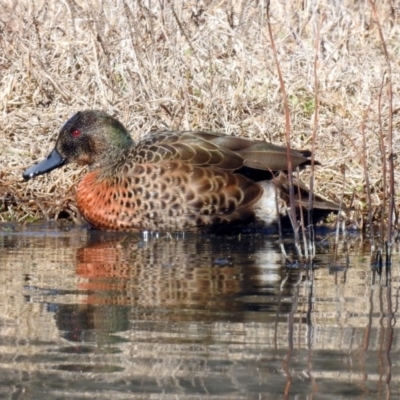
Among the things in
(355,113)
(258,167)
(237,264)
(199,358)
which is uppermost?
(355,113)

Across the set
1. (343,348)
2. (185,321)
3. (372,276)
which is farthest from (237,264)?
(343,348)

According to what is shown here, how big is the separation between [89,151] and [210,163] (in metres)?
1.10

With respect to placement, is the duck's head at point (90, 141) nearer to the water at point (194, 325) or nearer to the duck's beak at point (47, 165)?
the duck's beak at point (47, 165)

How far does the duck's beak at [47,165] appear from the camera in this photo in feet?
27.3

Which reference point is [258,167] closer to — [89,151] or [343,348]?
[89,151]

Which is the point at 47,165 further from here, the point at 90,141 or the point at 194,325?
the point at 194,325

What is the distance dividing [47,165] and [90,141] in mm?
345

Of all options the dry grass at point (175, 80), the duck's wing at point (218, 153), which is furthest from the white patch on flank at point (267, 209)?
the dry grass at point (175, 80)

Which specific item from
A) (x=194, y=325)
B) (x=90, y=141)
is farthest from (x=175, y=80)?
(x=194, y=325)

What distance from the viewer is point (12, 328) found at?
4.65m

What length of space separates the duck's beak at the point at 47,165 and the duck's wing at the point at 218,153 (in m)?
0.73

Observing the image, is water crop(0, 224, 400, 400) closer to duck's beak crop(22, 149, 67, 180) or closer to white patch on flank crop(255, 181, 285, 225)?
white patch on flank crop(255, 181, 285, 225)

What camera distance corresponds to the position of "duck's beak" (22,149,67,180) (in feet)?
27.3

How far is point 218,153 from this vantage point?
7.79m
